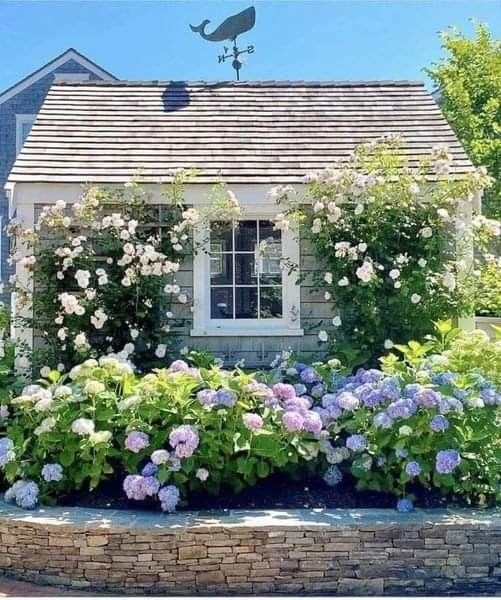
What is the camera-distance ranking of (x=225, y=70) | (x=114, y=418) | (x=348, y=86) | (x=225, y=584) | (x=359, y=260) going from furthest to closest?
(x=225, y=70)
(x=348, y=86)
(x=359, y=260)
(x=114, y=418)
(x=225, y=584)

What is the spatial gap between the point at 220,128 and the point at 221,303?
2506mm

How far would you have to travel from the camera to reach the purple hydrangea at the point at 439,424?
15.4ft

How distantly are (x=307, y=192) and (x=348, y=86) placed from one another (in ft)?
10.6

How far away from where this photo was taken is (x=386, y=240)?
725 centimetres

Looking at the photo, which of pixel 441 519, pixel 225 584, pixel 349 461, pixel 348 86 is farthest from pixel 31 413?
pixel 348 86

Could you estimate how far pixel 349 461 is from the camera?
5406 millimetres

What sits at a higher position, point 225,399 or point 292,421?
point 225,399

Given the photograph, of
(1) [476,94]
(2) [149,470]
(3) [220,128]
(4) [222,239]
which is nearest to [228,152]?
(3) [220,128]

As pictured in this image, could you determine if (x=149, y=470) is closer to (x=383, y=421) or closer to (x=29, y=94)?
(x=383, y=421)

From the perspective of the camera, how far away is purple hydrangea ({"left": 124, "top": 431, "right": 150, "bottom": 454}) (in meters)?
4.82

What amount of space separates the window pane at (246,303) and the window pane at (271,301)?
10 cm

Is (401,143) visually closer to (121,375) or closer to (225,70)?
(121,375)

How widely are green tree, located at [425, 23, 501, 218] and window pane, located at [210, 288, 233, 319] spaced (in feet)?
27.5

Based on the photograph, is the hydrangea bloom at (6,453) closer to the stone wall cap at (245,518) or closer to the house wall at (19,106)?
the stone wall cap at (245,518)
